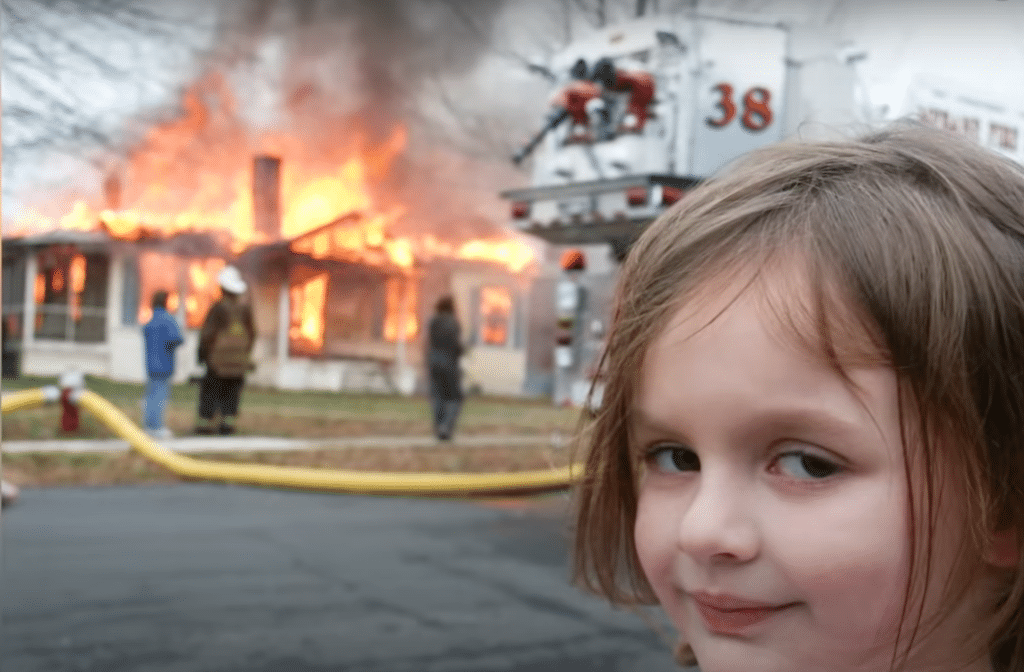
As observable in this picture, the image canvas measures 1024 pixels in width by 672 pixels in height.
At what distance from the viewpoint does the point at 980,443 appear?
682 millimetres

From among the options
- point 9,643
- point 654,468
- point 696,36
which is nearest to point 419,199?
point 696,36

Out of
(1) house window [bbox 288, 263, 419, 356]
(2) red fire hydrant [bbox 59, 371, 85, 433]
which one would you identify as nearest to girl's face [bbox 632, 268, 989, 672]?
(2) red fire hydrant [bbox 59, 371, 85, 433]

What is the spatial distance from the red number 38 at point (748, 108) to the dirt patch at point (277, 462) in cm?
145

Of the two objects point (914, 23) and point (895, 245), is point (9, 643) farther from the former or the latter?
point (914, 23)

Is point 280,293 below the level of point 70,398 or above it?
above

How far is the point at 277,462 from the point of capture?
4672 mm

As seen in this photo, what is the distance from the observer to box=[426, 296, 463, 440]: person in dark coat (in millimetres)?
6594

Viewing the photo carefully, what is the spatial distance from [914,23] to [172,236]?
10.2 feet

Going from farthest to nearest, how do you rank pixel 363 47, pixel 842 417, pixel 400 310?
pixel 400 310
pixel 363 47
pixel 842 417

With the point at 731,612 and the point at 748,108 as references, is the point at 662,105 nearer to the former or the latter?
the point at 748,108

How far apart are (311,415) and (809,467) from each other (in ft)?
15.4

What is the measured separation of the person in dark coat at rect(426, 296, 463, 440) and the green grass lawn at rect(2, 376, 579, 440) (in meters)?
0.09

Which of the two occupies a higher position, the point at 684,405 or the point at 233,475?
the point at 684,405

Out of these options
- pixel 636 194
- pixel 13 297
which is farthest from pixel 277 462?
pixel 636 194
